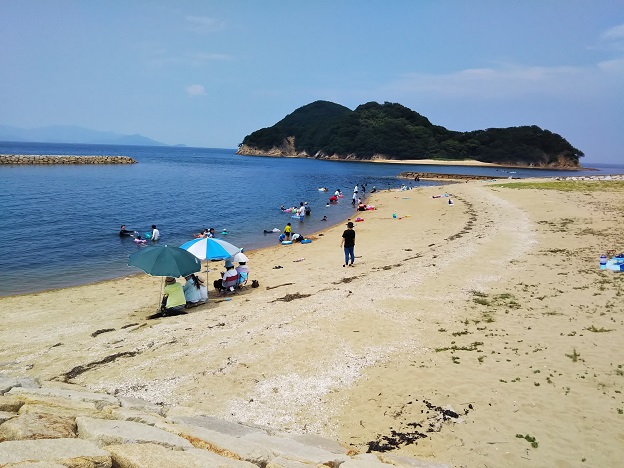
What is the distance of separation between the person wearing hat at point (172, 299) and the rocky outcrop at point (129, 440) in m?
6.84

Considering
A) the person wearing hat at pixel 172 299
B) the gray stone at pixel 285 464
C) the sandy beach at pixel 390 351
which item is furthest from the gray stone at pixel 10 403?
the person wearing hat at pixel 172 299

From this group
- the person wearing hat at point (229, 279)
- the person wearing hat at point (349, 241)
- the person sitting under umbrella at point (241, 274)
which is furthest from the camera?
the person wearing hat at point (349, 241)

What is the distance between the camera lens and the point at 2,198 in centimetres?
4556

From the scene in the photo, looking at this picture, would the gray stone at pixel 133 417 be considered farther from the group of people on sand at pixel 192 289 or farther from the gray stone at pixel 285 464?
the group of people on sand at pixel 192 289

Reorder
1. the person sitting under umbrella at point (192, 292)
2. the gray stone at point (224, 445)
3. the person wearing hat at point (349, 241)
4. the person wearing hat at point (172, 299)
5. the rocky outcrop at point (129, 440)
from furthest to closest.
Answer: the person wearing hat at point (349, 241), the person sitting under umbrella at point (192, 292), the person wearing hat at point (172, 299), the gray stone at point (224, 445), the rocky outcrop at point (129, 440)

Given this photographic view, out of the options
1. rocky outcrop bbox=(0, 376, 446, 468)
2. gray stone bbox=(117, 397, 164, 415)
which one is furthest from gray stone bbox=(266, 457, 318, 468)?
gray stone bbox=(117, 397, 164, 415)

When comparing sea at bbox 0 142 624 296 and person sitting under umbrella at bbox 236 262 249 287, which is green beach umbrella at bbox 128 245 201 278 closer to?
person sitting under umbrella at bbox 236 262 249 287

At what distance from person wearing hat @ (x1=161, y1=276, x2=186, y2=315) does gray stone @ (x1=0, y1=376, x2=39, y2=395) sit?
21.3 ft

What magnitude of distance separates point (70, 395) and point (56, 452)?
2.82 metres

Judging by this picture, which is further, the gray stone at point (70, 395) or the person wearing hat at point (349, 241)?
the person wearing hat at point (349, 241)

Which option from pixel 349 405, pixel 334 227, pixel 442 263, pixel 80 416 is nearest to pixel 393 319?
pixel 349 405

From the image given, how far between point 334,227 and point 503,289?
2238cm

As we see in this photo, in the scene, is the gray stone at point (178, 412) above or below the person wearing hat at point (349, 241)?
below

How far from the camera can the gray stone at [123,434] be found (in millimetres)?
4543
